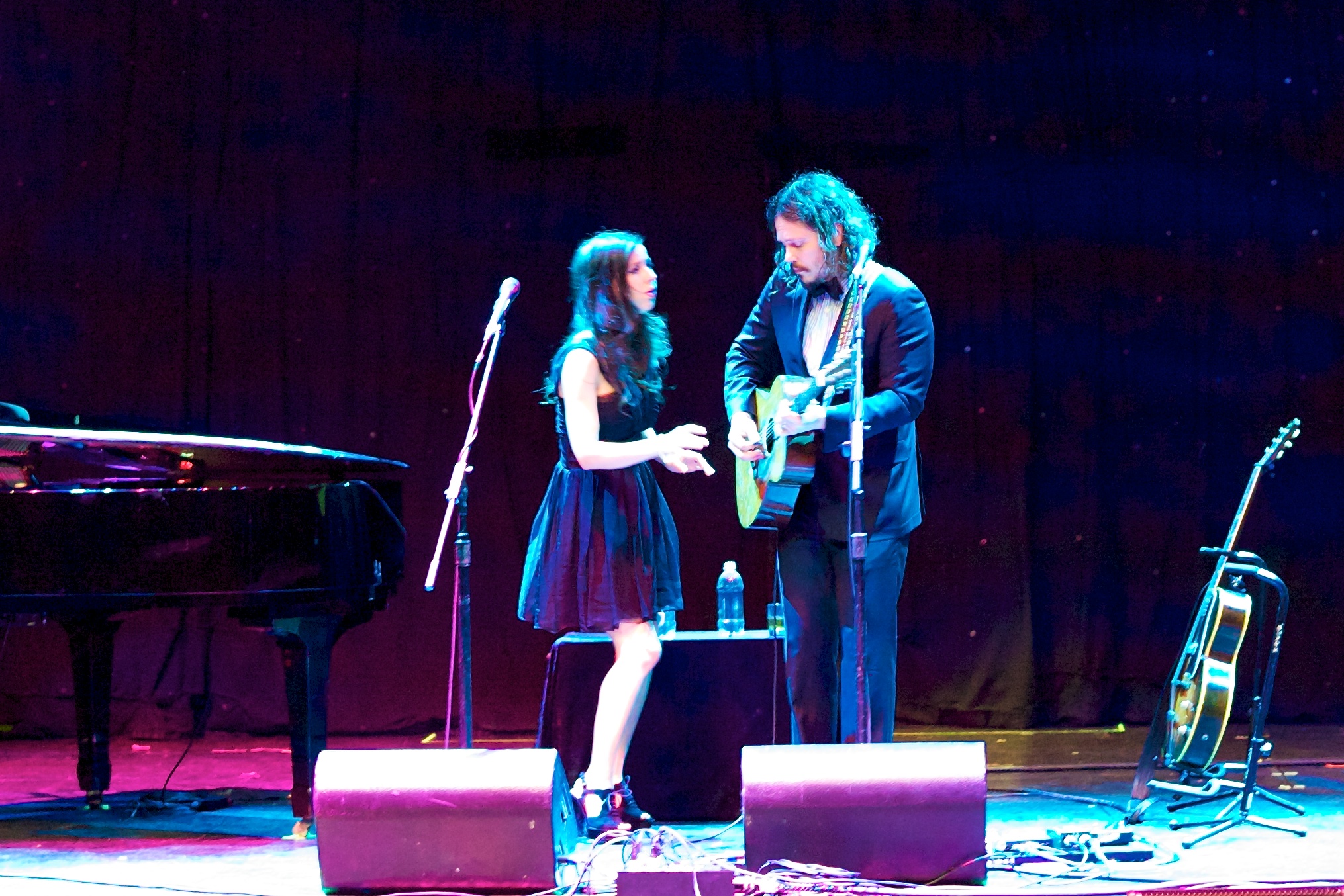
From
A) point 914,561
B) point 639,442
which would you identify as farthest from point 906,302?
point 914,561

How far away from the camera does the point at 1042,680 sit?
5672mm

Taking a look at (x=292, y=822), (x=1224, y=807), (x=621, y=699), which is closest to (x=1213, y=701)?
(x=1224, y=807)

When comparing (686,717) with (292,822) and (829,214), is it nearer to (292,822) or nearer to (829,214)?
(292,822)

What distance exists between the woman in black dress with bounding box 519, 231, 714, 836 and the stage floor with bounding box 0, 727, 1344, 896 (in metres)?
0.40

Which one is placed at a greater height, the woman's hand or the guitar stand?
the woman's hand

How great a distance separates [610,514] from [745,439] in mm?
453

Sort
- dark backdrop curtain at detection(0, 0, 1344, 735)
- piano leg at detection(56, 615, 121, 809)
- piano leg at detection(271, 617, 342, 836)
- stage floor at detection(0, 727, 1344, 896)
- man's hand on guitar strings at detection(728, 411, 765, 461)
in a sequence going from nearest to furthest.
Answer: stage floor at detection(0, 727, 1344, 896) < man's hand on guitar strings at detection(728, 411, 765, 461) < piano leg at detection(271, 617, 342, 836) < piano leg at detection(56, 615, 121, 809) < dark backdrop curtain at detection(0, 0, 1344, 735)

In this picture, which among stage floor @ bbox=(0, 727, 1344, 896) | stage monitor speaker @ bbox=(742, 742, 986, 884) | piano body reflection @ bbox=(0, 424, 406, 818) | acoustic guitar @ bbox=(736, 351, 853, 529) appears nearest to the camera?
stage monitor speaker @ bbox=(742, 742, 986, 884)

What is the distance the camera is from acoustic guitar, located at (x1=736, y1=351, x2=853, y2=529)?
3682 mm

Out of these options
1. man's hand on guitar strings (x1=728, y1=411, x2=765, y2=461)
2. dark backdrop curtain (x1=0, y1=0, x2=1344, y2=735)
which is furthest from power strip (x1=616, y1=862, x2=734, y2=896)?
dark backdrop curtain (x1=0, y1=0, x2=1344, y2=735)

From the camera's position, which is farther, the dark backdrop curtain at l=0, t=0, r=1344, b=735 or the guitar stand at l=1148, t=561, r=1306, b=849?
the dark backdrop curtain at l=0, t=0, r=1344, b=735

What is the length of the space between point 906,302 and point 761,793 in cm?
A: 145

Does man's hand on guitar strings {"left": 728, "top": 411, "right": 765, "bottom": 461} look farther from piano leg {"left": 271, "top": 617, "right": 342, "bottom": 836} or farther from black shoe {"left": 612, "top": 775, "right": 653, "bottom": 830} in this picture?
piano leg {"left": 271, "top": 617, "right": 342, "bottom": 836}

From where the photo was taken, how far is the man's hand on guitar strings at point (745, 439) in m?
3.79
